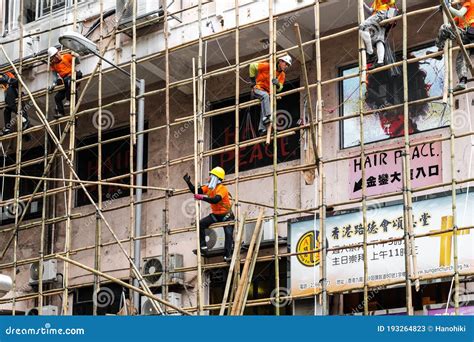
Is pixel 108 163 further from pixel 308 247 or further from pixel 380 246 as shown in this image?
pixel 380 246

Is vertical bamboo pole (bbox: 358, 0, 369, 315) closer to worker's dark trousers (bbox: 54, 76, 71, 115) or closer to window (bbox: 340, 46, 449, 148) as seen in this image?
window (bbox: 340, 46, 449, 148)

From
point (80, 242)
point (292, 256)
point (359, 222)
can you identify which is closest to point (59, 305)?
point (80, 242)

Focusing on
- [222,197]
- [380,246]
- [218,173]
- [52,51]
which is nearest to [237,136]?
[218,173]

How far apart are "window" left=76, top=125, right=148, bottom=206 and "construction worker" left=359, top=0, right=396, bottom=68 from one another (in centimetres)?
502

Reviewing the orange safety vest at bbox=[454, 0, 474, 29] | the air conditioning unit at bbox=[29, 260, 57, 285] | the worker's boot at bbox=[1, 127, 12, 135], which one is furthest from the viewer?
the worker's boot at bbox=[1, 127, 12, 135]

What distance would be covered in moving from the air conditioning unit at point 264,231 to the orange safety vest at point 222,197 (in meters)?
0.40

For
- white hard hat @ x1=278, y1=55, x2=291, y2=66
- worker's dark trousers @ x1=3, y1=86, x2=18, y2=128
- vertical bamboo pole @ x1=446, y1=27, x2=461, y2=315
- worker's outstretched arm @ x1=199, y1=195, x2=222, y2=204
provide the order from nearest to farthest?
vertical bamboo pole @ x1=446, y1=27, x2=461, y2=315 → worker's outstretched arm @ x1=199, y1=195, x2=222, y2=204 → white hard hat @ x1=278, y1=55, x2=291, y2=66 → worker's dark trousers @ x1=3, y1=86, x2=18, y2=128

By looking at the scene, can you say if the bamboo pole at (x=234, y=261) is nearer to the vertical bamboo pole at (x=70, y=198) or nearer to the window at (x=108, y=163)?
the vertical bamboo pole at (x=70, y=198)

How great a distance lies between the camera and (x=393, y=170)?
15055 millimetres

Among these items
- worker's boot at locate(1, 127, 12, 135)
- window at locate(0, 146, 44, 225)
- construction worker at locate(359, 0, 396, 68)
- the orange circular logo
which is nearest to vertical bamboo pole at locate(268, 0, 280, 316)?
the orange circular logo

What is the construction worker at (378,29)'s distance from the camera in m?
14.6

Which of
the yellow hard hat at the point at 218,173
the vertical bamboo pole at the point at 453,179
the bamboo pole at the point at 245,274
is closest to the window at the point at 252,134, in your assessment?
the yellow hard hat at the point at 218,173

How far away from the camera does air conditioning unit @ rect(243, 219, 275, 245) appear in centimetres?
1573

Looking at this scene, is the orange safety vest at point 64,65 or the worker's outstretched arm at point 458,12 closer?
the worker's outstretched arm at point 458,12
